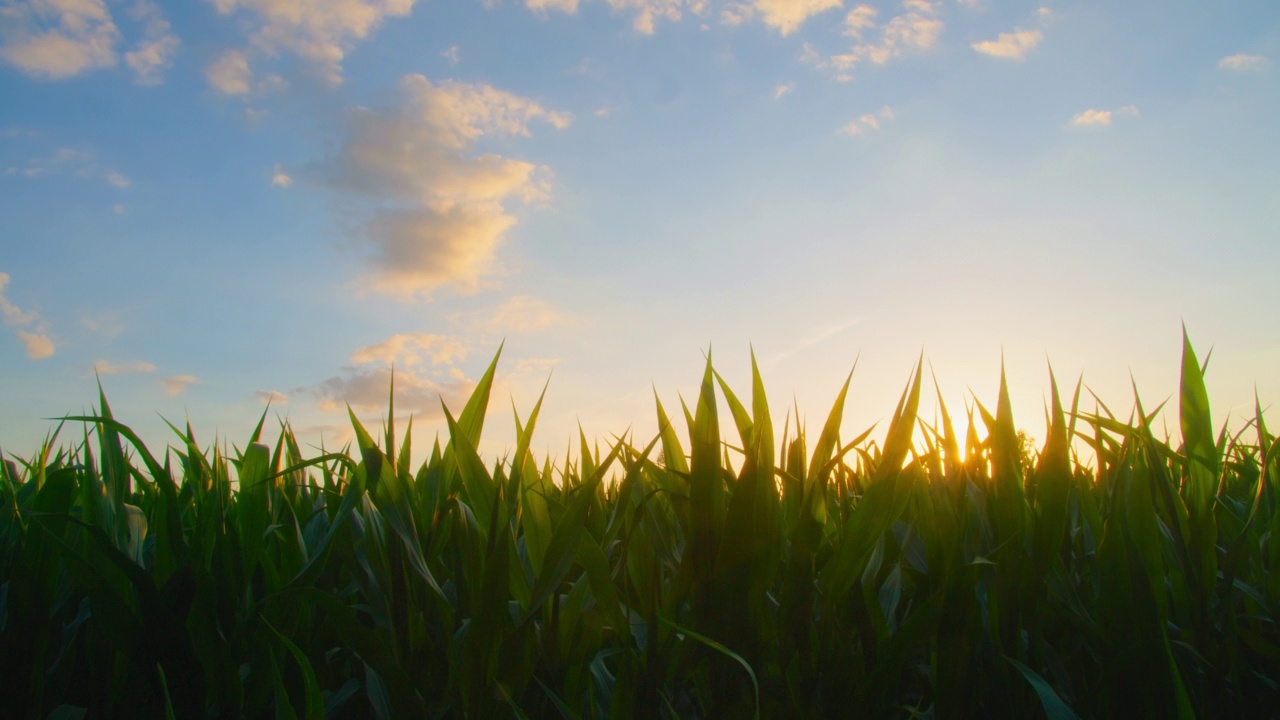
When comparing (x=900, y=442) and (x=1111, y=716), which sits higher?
(x=900, y=442)

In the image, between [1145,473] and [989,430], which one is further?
[989,430]

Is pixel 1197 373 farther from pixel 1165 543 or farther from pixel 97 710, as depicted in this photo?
pixel 97 710

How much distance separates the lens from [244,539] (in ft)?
4.70

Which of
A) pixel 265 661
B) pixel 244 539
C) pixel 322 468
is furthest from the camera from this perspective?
pixel 322 468

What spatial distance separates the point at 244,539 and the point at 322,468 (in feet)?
1.37

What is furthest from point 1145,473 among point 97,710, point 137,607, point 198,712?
point 97,710

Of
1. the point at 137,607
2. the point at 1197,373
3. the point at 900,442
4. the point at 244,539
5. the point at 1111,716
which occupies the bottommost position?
the point at 1111,716

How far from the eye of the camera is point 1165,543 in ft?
4.56

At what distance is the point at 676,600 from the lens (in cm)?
129

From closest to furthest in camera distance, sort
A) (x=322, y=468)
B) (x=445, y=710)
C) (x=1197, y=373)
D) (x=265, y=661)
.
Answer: (x=445, y=710) → (x=265, y=661) → (x=1197, y=373) → (x=322, y=468)

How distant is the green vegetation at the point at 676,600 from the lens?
123 cm

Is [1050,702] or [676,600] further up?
[676,600]

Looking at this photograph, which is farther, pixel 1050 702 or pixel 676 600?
pixel 676 600

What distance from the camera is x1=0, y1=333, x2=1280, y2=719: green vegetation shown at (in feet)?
Answer: 4.05
